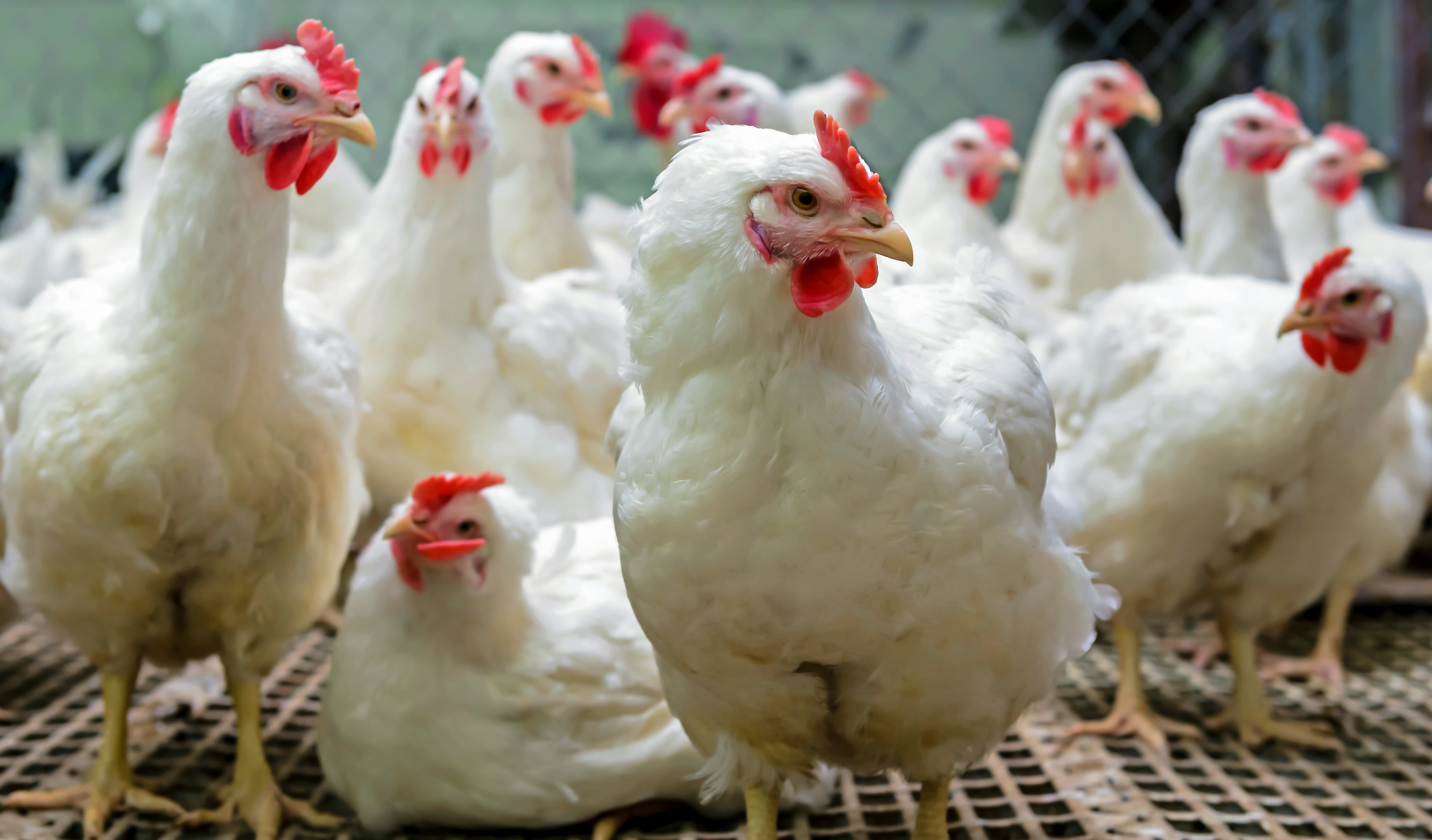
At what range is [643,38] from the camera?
4340 millimetres

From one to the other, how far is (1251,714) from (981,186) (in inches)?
77.2

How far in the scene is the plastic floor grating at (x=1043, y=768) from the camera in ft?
6.50

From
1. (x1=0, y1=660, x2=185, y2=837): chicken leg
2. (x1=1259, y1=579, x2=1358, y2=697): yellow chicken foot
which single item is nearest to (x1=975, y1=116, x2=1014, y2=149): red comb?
(x1=1259, y1=579, x2=1358, y2=697): yellow chicken foot

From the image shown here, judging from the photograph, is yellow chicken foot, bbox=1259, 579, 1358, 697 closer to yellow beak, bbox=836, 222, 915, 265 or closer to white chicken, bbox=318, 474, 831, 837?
white chicken, bbox=318, 474, 831, 837

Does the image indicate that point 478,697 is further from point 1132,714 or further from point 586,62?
point 586,62

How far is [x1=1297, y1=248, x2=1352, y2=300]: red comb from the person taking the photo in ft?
7.02

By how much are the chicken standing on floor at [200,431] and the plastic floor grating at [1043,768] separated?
219 millimetres

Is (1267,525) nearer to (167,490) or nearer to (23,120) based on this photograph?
(167,490)

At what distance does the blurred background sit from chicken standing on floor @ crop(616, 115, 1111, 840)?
4.37 meters

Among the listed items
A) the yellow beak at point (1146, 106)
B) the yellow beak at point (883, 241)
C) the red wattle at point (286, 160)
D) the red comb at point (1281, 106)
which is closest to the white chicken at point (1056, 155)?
the yellow beak at point (1146, 106)

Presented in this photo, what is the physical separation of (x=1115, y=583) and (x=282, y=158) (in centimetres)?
185

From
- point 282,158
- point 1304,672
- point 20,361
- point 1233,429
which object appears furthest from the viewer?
point 1304,672

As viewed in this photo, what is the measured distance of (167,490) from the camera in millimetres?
1786

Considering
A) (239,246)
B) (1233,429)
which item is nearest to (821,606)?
(239,246)
